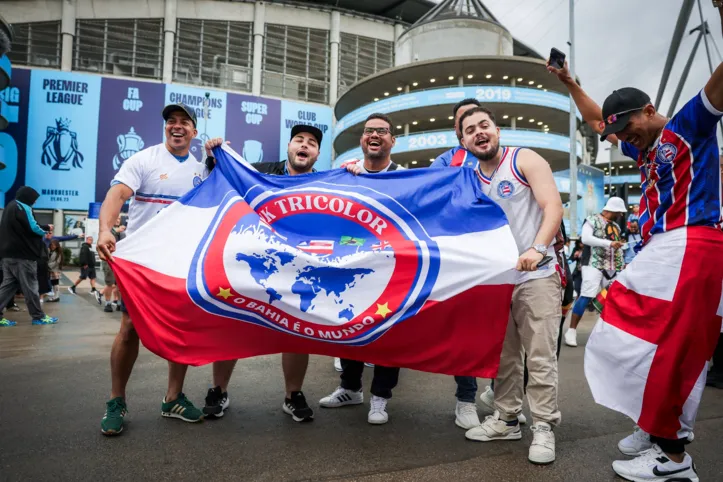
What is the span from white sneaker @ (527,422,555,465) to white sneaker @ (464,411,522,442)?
0.23 metres

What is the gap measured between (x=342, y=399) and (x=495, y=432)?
49.6 inches

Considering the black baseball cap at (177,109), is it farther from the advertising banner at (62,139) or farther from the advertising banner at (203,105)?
the advertising banner at (62,139)

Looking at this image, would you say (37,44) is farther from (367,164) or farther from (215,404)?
(215,404)

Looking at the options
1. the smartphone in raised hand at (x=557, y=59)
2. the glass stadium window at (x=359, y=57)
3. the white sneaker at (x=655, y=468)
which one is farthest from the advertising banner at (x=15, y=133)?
the white sneaker at (x=655, y=468)

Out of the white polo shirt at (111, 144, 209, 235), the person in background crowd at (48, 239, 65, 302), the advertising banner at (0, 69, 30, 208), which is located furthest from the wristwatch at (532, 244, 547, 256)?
the advertising banner at (0, 69, 30, 208)

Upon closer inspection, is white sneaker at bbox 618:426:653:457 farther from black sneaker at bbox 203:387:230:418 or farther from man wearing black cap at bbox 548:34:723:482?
black sneaker at bbox 203:387:230:418

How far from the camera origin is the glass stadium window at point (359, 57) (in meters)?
39.6

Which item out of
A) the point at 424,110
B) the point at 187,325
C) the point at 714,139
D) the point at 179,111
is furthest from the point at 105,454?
the point at 424,110

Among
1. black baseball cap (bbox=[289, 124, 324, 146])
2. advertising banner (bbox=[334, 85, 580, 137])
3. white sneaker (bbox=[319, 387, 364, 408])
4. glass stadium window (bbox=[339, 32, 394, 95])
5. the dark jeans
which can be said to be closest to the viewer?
white sneaker (bbox=[319, 387, 364, 408])

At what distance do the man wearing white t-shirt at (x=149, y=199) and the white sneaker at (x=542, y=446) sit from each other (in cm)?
219

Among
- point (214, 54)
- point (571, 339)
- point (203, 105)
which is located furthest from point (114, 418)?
point (214, 54)

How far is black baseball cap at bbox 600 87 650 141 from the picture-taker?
2.55 m

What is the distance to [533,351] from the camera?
2812 millimetres

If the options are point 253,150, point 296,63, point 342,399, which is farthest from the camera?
point 296,63
